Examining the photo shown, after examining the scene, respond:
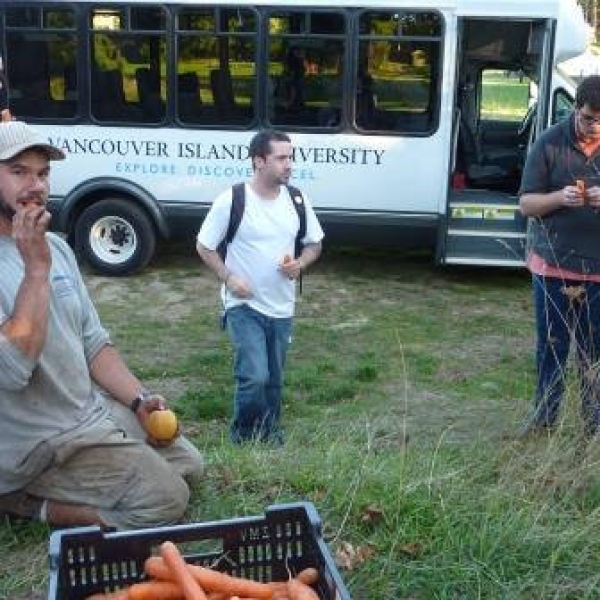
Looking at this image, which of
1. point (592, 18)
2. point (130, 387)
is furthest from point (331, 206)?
point (592, 18)

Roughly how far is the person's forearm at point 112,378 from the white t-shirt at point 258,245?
5.34 ft

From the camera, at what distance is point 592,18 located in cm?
3641

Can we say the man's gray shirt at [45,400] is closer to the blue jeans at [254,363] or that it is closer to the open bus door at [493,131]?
the blue jeans at [254,363]

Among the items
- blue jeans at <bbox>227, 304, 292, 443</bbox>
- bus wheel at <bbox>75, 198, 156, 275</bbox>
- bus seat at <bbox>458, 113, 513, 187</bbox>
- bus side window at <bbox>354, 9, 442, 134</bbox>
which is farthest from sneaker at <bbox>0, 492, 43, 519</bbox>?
bus seat at <bbox>458, 113, 513, 187</bbox>

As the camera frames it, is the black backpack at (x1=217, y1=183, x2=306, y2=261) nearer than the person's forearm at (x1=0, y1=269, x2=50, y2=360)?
No

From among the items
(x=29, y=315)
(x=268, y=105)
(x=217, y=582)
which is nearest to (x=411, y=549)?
(x=217, y=582)

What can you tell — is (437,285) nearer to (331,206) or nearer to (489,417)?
(331,206)

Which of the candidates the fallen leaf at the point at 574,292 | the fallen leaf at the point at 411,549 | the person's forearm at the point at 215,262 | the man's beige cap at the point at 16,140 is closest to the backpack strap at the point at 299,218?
the person's forearm at the point at 215,262

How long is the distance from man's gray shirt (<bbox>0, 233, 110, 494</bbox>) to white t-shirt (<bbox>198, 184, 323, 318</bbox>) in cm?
190

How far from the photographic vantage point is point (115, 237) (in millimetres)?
9227

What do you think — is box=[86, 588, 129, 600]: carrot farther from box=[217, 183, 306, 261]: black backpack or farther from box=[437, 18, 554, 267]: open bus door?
box=[437, 18, 554, 267]: open bus door

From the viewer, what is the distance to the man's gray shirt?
298 cm

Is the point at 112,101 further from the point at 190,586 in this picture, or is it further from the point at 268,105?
the point at 190,586

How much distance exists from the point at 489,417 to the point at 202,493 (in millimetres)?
2803
